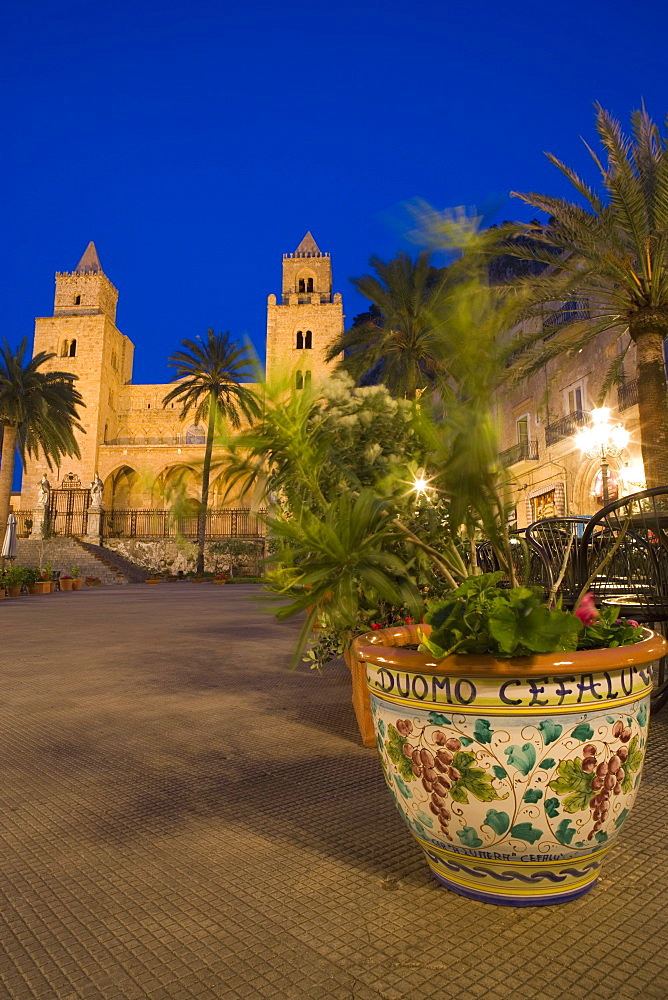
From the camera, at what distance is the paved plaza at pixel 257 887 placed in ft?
3.98

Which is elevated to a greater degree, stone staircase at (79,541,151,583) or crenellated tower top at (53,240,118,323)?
crenellated tower top at (53,240,118,323)

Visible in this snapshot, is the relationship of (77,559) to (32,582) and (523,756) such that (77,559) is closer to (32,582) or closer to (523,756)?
(32,582)

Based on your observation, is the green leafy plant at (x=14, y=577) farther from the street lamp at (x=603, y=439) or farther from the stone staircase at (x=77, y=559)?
the street lamp at (x=603, y=439)

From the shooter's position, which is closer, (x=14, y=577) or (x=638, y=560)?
(x=638, y=560)

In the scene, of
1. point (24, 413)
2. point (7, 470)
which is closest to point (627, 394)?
point (24, 413)

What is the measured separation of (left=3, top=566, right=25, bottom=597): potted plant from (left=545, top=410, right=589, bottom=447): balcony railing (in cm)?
1617

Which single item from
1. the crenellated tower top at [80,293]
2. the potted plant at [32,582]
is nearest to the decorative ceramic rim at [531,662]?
the potted plant at [32,582]

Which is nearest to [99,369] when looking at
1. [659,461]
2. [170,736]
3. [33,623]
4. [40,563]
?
[40,563]

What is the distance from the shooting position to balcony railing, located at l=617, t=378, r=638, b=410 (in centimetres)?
1666

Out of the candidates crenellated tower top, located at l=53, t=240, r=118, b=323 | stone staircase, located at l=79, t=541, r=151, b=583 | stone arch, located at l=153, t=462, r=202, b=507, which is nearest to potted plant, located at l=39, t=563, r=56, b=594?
stone staircase, located at l=79, t=541, r=151, b=583

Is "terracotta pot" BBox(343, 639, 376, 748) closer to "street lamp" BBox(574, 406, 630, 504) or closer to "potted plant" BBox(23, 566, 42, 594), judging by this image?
"street lamp" BBox(574, 406, 630, 504)

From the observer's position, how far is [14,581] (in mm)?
17078

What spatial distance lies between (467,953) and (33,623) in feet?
28.9

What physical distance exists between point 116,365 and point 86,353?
11.4ft
